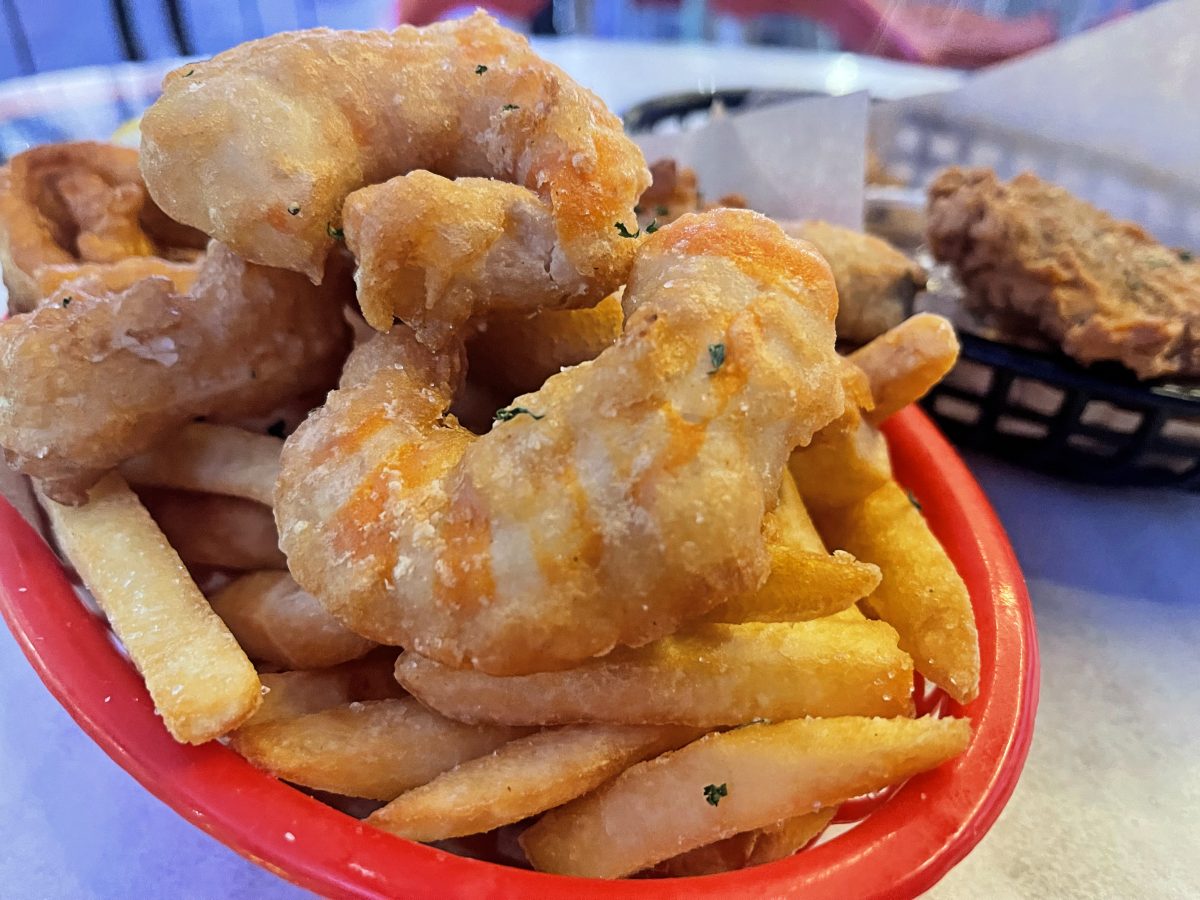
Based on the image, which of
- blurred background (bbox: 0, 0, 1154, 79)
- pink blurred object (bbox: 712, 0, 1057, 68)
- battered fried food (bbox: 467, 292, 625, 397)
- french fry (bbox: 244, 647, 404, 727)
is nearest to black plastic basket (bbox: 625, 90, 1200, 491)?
battered fried food (bbox: 467, 292, 625, 397)

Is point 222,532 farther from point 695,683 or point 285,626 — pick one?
point 695,683

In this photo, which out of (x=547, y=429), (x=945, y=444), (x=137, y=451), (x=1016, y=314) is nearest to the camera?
(x=547, y=429)

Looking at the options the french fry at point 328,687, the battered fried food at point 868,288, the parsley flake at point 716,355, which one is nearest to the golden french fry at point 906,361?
the battered fried food at point 868,288

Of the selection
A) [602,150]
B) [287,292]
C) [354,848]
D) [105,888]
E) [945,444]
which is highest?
[602,150]

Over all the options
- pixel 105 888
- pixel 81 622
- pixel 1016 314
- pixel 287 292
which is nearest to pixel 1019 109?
pixel 1016 314

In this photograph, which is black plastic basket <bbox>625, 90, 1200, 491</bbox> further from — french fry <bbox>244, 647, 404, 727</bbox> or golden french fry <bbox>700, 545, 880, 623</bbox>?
french fry <bbox>244, 647, 404, 727</bbox>

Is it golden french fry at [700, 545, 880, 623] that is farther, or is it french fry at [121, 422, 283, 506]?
french fry at [121, 422, 283, 506]

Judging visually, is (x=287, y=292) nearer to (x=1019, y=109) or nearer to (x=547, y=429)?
(x=547, y=429)

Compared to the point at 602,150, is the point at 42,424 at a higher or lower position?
lower
